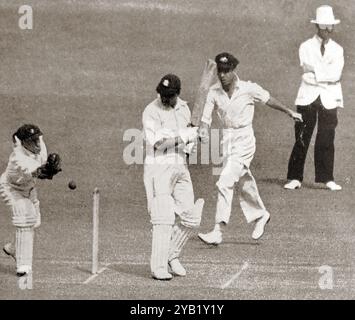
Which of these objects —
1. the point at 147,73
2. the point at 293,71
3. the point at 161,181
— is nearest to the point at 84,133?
the point at 147,73

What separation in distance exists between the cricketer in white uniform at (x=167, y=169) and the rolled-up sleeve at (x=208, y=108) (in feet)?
3.13

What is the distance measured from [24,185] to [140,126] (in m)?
5.49

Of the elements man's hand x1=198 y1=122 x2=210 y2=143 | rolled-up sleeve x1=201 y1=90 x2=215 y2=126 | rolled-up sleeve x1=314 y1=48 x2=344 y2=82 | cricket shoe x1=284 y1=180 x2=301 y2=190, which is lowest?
cricket shoe x1=284 y1=180 x2=301 y2=190

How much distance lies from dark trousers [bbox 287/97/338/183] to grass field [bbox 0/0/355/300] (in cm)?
21

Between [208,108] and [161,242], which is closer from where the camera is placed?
[161,242]

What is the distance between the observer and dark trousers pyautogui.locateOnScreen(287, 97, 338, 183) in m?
17.7

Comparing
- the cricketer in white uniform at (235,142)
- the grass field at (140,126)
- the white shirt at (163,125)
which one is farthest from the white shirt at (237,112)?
the white shirt at (163,125)

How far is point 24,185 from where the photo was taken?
45.8 feet

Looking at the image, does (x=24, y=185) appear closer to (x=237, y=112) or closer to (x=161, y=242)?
(x=161, y=242)

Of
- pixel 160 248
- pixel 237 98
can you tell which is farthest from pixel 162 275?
pixel 237 98

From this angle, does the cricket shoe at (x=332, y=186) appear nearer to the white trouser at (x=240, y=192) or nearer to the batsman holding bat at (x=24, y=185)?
the white trouser at (x=240, y=192)

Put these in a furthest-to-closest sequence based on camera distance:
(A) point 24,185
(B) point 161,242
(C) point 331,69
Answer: (C) point 331,69
(A) point 24,185
(B) point 161,242

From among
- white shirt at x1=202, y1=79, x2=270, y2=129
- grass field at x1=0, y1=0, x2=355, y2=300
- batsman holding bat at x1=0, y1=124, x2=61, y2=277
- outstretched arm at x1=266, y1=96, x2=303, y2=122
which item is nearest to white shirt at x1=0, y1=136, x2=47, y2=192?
batsman holding bat at x1=0, y1=124, x2=61, y2=277

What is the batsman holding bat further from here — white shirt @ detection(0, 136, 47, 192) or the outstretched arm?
the outstretched arm
